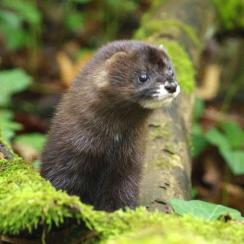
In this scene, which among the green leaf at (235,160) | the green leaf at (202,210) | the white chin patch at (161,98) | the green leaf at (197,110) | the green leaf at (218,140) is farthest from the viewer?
the green leaf at (197,110)

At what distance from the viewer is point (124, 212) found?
260 cm

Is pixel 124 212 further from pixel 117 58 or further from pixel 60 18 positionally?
pixel 60 18

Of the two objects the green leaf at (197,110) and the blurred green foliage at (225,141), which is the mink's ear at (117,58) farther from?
the green leaf at (197,110)

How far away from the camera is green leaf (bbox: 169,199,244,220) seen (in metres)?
2.91

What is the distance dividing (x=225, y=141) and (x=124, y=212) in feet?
13.8

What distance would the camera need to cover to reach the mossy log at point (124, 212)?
2441mm

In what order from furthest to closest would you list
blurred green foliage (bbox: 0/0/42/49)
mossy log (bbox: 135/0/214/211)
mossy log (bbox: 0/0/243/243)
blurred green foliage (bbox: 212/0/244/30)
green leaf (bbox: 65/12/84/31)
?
green leaf (bbox: 65/12/84/31)
blurred green foliage (bbox: 0/0/42/49)
blurred green foliage (bbox: 212/0/244/30)
mossy log (bbox: 135/0/214/211)
mossy log (bbox: 0/0/243/243)

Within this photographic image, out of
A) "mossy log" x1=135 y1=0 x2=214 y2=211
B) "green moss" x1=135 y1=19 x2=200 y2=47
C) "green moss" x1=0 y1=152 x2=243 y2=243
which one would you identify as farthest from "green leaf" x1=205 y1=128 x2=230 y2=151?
"green moss" x1=0 y1=152 x2=243 y2=243

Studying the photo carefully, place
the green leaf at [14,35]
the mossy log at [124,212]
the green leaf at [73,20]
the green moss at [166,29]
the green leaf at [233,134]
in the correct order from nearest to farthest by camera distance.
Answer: the mossy log at [124,212], the green moss at [166,29], the green leaf at [233,134], the green leaf at [14,35], the green leaf at [73,20]

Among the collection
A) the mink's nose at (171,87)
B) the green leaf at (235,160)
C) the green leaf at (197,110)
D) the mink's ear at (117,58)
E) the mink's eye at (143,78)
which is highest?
the mink's ear at (117,58)

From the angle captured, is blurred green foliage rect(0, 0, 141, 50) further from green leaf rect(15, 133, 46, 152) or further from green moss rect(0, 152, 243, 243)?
green moss rect(0, 152, 243, 243)

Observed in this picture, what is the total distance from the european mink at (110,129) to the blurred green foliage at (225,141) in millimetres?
2372

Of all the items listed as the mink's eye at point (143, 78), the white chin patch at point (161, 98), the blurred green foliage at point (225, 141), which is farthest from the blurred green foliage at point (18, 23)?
the white chin patch at point (161, 98)

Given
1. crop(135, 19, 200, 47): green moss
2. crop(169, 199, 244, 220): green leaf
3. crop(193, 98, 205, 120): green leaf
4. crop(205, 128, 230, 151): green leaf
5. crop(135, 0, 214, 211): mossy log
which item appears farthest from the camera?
crop(193, 98, 205, 120): green leaf
